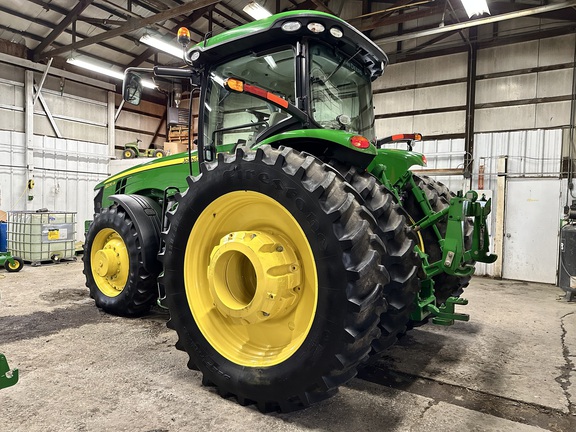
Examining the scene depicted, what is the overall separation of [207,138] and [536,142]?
7138 millimetres

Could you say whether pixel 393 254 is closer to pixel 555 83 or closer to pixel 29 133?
pixel 555 83

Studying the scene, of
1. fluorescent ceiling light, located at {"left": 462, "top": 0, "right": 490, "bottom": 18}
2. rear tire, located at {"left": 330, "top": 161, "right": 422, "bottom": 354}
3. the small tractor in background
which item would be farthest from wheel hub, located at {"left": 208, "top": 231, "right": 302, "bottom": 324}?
the small tractor in background

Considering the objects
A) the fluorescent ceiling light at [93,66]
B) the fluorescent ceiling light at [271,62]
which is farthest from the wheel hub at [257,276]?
the fluorescent ceiling light at [93,66]

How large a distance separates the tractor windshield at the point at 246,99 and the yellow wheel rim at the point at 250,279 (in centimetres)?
85

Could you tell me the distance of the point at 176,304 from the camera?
2555 mm

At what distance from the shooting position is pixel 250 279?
259cm

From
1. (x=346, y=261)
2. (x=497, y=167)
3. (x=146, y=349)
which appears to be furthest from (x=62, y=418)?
(x=497, y=167)

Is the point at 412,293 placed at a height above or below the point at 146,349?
above

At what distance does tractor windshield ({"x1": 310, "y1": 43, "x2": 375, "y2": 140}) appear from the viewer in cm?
283

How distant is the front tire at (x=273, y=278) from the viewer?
1.98m

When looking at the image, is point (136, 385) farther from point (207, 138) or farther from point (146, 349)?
point (207, 138)

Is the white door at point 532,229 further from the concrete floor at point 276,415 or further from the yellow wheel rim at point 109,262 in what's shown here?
the yellow wheel rim at point 109,262

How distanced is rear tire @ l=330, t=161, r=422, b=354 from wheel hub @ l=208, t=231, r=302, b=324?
0.51 meters

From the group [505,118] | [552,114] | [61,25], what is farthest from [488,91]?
[61,25]
